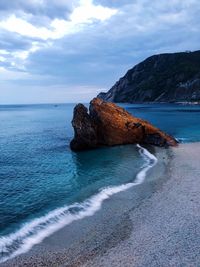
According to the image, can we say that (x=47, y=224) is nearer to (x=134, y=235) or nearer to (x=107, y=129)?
(x=134, y=235)

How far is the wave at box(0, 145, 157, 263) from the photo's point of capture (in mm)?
17094

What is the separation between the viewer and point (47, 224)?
20047 mm

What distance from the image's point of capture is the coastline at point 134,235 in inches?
611

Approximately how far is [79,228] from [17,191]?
28.7 ft

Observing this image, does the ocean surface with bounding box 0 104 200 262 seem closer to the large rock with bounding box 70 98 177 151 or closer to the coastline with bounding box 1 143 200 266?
the coastline with bounding box 1 143 200 266

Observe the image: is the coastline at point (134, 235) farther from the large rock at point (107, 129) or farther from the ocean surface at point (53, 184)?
the large rock at point (107, 129)

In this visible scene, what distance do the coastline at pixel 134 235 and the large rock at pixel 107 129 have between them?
2120cm

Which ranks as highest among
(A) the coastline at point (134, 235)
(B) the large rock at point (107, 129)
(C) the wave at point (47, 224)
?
(B) the large rock at point (107, 129)

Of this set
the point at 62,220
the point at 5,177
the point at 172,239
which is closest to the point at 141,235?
the point at 172,239

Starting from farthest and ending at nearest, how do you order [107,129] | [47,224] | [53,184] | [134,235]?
1. [107,129]
2. [53,184]
3. [47,224]
4. [134,235]

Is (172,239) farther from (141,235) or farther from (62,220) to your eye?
(62,220)

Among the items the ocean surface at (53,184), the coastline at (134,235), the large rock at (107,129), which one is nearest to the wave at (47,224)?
the ocean surface at (53,184)

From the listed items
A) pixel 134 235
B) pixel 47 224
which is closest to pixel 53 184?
pixel 47 224

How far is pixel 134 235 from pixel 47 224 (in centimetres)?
516
